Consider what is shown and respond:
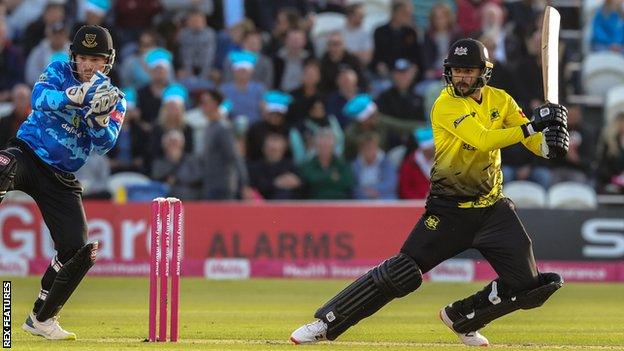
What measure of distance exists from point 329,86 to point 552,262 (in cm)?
412

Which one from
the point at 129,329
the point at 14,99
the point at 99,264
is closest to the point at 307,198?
→ the point at 99,264

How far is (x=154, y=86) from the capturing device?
61.9ft

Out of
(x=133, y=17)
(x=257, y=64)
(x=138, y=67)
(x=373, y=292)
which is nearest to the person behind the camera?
(x=373, y=292)

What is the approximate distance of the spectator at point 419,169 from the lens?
17.6 m

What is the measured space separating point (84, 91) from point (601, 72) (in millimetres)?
12112

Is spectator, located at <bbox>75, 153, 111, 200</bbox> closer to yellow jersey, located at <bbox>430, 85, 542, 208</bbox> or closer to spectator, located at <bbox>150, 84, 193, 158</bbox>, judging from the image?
spectator, located at <bbox>150, 84, 193, 158</bbox>

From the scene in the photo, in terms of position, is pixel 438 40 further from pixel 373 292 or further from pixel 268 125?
pixel 373 292

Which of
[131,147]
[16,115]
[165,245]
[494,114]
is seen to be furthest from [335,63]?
[165,245]

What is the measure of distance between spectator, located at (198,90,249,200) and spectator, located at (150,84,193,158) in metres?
0.48

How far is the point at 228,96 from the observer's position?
1909 centimetres

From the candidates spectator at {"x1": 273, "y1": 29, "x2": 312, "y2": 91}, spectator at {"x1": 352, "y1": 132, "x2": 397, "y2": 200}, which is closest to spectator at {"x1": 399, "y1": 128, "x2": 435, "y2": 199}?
spectator at {"x1": 352, "y1": 132, "x2": 397, "y2": 200}

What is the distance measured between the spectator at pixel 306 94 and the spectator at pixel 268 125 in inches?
7.3

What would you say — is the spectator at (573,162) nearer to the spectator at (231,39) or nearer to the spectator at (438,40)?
the spectator at (438,40)

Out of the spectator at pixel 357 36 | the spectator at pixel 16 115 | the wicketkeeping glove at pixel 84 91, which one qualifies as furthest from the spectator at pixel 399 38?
the wicketkeeping glove at pixel 84 91
